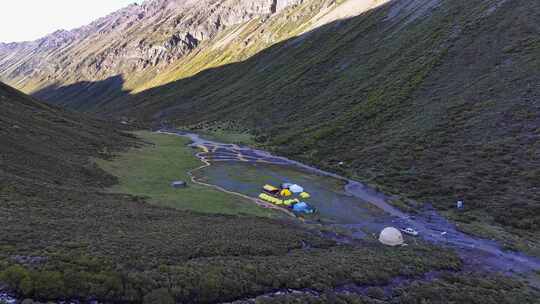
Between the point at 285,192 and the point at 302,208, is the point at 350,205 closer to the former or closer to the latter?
the point at 302,208

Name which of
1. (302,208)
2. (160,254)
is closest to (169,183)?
(302,208)

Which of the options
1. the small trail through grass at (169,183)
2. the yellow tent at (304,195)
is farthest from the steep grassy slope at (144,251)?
the yellow tent at (304,195)

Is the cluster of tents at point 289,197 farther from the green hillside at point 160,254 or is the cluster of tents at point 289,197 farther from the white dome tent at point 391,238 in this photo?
the white dome tent at point 391,238

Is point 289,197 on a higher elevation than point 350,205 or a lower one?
higher

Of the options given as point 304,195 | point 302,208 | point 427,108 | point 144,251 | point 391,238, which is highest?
point 427,108

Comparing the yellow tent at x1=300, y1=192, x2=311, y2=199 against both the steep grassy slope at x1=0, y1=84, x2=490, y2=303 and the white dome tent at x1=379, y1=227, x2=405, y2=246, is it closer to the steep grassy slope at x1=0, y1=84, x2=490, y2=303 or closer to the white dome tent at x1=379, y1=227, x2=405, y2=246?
the steep grassy slope at x1=0, y1=84, x2=490, y2=303

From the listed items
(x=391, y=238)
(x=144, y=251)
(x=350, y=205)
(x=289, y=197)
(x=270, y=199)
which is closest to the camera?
(x=144, y=251)

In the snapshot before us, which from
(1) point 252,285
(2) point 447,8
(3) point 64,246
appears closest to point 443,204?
(1) point 252,285

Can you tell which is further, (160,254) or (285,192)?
(285,192)
